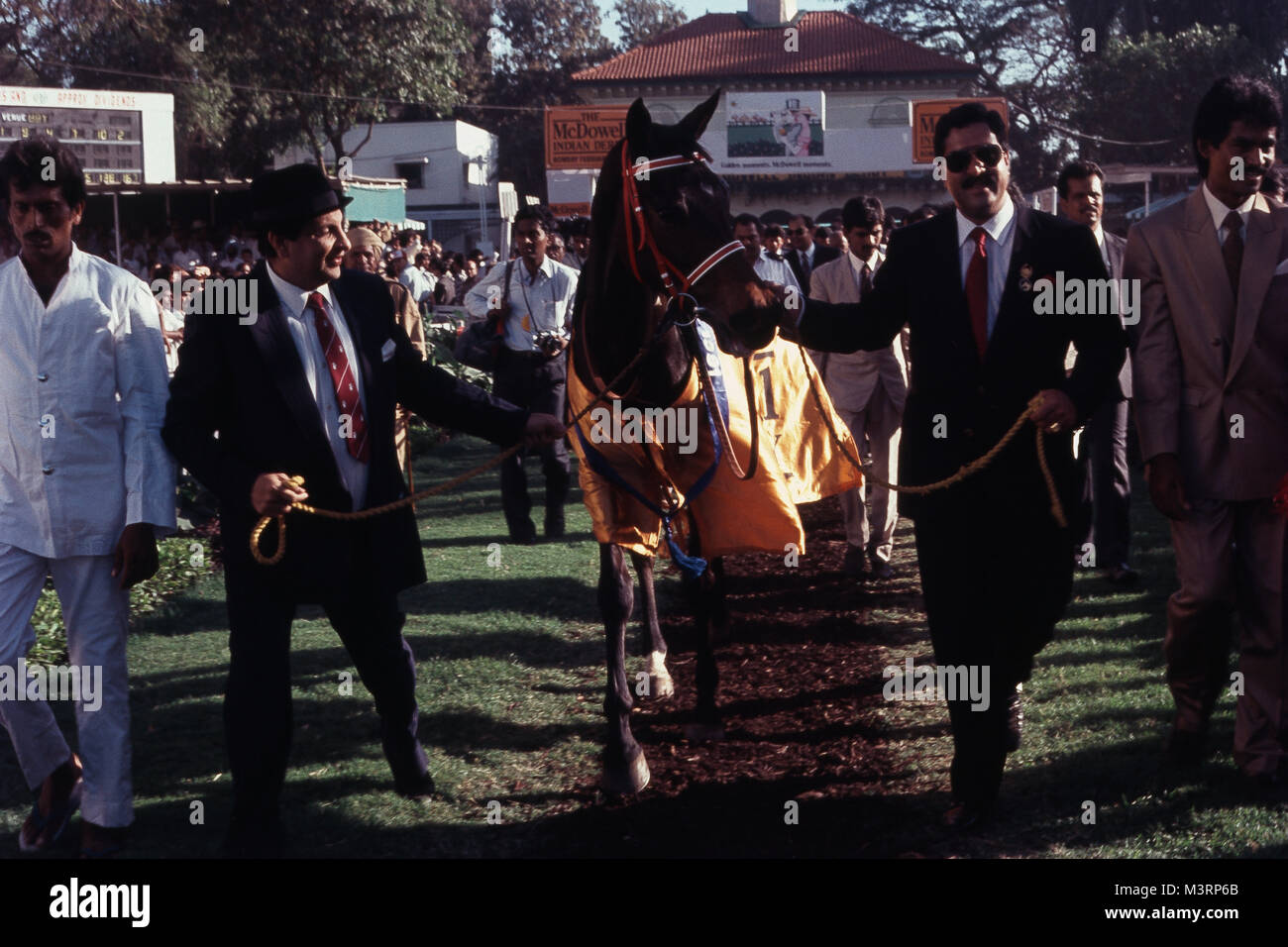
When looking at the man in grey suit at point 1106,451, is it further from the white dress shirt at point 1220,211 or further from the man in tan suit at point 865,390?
the white dress shirt at point 1220,211

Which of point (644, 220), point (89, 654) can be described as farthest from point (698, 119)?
point (89, 654)

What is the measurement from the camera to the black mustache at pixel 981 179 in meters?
4.36

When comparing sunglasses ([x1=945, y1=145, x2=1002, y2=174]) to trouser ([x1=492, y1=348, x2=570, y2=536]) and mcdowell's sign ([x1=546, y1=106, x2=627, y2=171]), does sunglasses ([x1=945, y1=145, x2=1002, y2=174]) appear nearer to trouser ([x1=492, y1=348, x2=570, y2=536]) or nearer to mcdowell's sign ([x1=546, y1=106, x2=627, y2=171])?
trouser ([x1=492, y1=348, x2=570, y2=536])

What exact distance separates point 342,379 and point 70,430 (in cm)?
88

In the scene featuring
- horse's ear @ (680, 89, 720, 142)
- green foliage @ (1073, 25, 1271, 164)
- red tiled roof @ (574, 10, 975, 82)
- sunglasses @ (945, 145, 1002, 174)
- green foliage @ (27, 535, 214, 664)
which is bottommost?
green foliage @ (27, 535, 214, 664)

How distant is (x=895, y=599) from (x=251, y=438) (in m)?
4.58

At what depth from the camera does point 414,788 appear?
15.8 ft

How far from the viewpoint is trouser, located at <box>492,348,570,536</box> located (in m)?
9.09

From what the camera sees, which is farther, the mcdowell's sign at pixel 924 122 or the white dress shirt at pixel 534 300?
the mcdowell's sign at pixel 924 122

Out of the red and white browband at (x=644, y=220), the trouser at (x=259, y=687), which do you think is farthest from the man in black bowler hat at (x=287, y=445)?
the red and white browband at (x=644, y=220)

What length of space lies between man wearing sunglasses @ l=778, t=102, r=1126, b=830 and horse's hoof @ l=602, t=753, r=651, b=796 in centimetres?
116

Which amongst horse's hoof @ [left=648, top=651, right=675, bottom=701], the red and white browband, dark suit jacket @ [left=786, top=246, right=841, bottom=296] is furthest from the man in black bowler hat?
dark suit jacket @ [left=786, top=246, right=841, bottom=296]

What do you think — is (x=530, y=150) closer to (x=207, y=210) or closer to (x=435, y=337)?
(x=207, y=210)

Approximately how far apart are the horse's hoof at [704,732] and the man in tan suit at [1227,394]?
1846 mm
